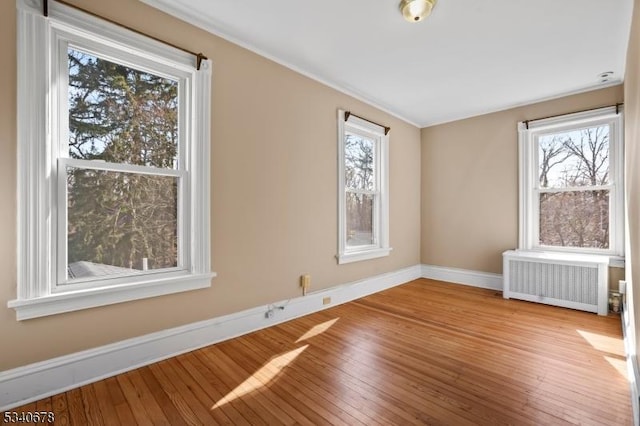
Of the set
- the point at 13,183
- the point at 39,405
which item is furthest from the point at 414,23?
the point at 39,405

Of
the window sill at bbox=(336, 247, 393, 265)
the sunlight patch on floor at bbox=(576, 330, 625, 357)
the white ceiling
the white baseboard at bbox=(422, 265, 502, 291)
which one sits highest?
the white ceiling

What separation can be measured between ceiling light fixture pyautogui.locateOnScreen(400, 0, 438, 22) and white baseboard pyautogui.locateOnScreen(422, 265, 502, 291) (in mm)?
3596

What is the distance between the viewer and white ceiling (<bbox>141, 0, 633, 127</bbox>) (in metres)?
2.23

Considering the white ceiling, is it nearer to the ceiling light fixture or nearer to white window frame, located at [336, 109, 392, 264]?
the ceiling light fixture

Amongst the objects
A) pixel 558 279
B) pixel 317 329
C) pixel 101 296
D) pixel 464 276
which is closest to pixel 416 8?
pixel 317 329

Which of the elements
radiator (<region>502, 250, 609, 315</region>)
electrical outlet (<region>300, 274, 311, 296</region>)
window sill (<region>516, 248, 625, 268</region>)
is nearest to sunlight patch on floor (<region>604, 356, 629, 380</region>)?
radiator (<region>502, 250, 609, 315</region>)

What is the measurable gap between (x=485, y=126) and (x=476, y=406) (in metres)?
3.92

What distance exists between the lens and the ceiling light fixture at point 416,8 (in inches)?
83.8

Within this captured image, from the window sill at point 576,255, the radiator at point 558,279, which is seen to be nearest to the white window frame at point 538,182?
the window sill at point 576,255

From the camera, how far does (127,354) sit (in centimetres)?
206

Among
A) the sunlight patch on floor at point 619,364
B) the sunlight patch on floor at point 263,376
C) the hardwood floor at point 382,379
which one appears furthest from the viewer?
the sunlight patch on floor at point 619,364

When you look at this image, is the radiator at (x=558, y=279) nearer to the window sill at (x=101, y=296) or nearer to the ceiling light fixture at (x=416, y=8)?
the ceiling light fixture at (x=416, y=8)

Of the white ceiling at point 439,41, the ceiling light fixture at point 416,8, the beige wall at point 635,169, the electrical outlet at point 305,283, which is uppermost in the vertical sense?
the white ceiling at point 439,41

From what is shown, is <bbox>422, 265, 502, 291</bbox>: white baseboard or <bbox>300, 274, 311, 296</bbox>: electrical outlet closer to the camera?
<bbox>300, 274, 311, 296</bbox>: electrical outlet
